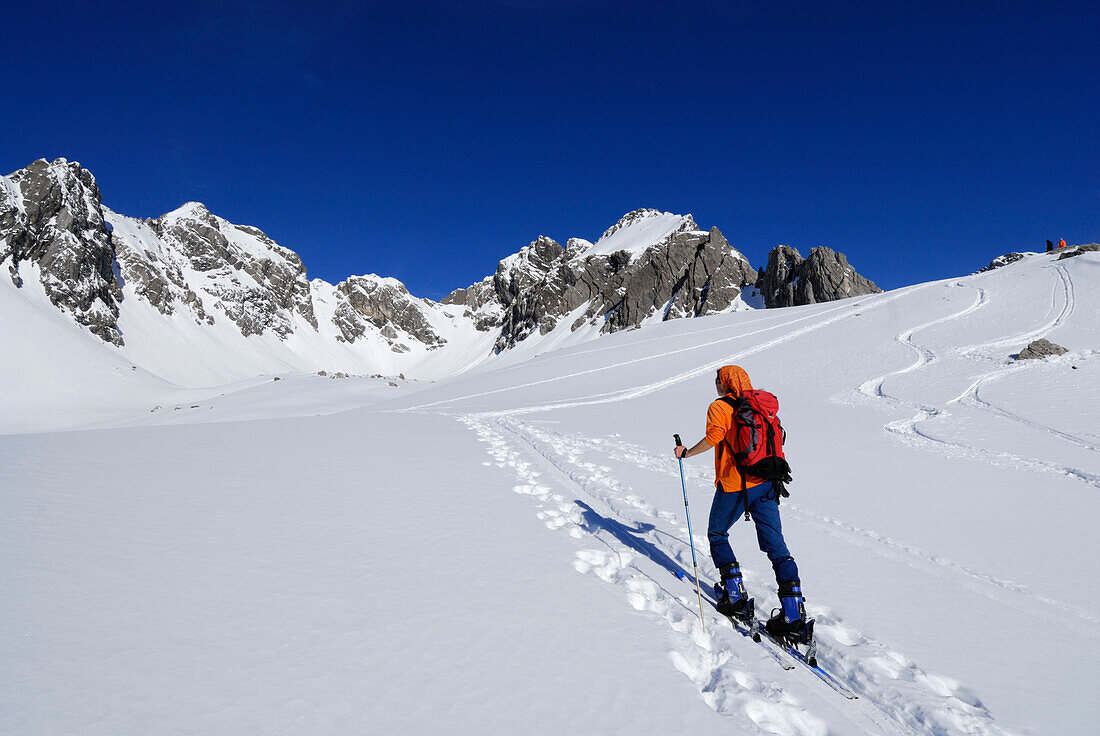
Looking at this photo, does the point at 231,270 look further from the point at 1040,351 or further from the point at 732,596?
the point at 732,596

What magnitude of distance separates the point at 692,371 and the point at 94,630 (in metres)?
26.3

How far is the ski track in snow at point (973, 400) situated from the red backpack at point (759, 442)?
25.3 ft

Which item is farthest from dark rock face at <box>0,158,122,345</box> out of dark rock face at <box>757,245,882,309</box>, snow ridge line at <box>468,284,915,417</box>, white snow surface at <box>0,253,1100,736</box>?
dark rock face at <box>757,245,882,309</box>

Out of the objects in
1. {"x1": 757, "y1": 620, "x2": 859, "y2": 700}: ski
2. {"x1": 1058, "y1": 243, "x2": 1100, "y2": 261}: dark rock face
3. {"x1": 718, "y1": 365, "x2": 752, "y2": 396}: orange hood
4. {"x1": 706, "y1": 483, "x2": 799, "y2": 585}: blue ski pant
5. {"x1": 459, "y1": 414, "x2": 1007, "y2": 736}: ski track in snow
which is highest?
{"x1": 1058, "y1": 243, "x2": 1100, "y2": 261}: dark rock face

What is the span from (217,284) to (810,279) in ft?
576

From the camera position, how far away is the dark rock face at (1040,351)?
1961 centimetres

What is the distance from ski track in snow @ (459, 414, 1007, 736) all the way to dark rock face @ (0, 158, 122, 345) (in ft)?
438

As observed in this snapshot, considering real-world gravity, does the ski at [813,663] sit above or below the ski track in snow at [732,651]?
below

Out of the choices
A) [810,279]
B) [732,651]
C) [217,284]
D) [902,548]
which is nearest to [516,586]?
[732,651]

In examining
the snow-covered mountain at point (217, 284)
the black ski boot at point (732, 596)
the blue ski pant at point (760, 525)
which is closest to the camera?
the blue ski pant at point (760, 525)

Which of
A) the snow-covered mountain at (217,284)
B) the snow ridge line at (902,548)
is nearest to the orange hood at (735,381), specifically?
the snow ridge line at (902,548)

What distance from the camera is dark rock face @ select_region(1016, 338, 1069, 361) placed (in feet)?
64.3

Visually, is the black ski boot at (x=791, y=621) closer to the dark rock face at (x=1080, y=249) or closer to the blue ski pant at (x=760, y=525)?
the blue ski pant at (x=760, y=525)

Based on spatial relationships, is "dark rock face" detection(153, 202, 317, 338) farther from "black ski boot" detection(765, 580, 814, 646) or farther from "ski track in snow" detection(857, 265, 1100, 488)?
"black ski boot" detection(765, 580, 814, 646)
